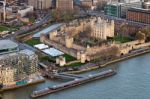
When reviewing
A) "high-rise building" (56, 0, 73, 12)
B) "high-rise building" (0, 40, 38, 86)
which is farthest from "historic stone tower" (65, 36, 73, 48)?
"high-rise building" (56, 0, 73, 12)

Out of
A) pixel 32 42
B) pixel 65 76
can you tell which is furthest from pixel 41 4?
pixel 65 76

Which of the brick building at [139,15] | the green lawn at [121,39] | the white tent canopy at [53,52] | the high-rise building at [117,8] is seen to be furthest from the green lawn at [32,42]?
the high-rise building at [117,8]

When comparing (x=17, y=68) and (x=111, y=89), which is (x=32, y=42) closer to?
(x=17, y=68)

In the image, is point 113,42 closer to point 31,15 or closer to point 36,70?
point 36,70

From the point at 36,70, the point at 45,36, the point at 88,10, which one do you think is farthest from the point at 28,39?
the point at 88,10

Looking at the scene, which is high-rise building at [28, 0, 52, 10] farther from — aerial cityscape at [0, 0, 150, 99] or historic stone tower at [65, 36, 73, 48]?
historic stone tower at [65, 36, 73, 48]

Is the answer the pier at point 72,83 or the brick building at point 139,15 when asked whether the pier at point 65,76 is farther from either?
the brick building at point 139,15

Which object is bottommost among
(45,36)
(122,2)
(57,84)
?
Result: (57,84)
